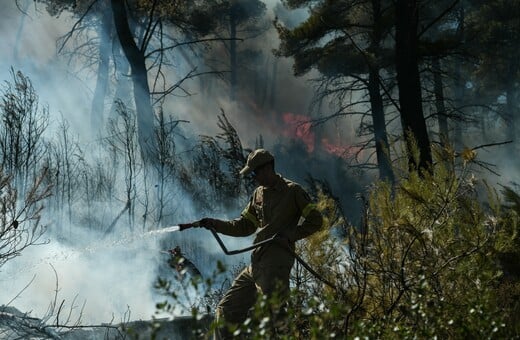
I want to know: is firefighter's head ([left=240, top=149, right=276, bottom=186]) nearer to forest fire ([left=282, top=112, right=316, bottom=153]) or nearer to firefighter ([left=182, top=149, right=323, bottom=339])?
firefighter ([left=182, top=149, right=323, bottom=339])

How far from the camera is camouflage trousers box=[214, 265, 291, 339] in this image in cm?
546

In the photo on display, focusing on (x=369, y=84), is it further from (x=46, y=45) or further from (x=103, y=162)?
(x=46, y=45)

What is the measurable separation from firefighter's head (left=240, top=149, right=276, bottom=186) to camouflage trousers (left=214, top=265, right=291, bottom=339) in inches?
25.4

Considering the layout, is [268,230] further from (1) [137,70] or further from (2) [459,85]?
(2) [459,85]

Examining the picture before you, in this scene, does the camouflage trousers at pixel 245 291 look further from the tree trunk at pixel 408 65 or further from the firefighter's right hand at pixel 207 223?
the tree trunk at pixel 408 65

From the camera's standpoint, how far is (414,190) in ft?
18.6

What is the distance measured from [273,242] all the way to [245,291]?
1.46 ft

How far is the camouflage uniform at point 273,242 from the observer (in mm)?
5484

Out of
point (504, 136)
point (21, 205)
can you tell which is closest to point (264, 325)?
point (21, 205)

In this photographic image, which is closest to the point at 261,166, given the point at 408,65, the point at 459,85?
the point at 408,65

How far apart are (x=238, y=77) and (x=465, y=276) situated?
94.9 ft

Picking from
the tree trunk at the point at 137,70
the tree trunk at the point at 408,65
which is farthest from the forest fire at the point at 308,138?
the tree trunk at the point at 408,65

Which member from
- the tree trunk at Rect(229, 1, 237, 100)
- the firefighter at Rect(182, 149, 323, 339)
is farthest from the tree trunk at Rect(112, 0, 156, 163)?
the tree trunk at Rect(229, 1, 237, 100)

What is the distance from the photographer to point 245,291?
222 inches
